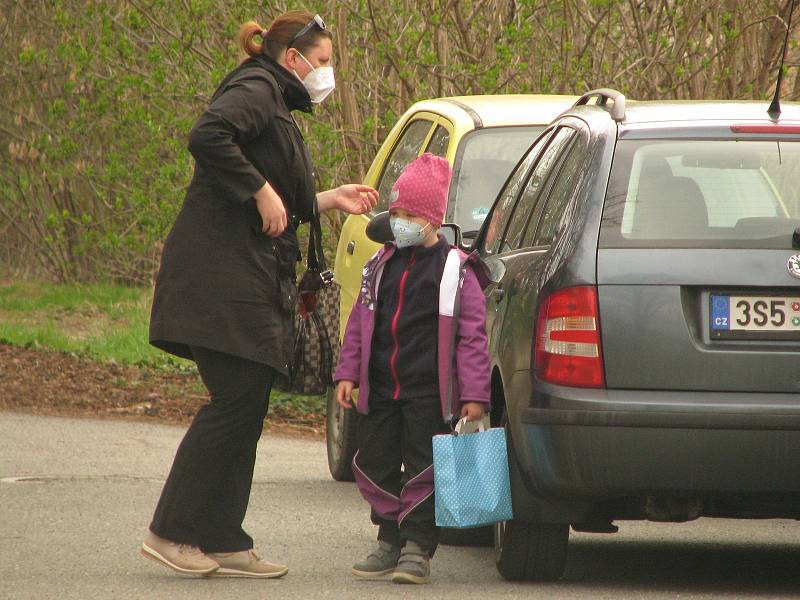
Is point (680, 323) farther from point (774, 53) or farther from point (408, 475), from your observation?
point (774, 53)

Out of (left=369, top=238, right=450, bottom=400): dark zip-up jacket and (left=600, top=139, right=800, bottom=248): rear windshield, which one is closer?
(left=600, top=139, right=800, bottom=248): rear windshield

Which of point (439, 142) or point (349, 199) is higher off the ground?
point (439, 142)

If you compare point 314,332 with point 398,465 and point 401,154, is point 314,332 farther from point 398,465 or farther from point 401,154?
point 401,154

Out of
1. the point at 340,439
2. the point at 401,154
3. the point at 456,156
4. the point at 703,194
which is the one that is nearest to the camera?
the point at 703,194

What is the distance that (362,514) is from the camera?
7523 mm

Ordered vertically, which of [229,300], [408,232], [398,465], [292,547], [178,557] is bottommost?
[292,547]

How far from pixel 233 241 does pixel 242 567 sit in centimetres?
112

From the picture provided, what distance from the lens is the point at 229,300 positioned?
552cm

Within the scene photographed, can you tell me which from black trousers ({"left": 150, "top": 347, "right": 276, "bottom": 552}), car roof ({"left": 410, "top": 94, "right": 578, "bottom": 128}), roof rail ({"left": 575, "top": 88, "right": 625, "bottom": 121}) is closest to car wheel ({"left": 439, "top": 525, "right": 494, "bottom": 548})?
black trousers ({"left": 150, "top": 347, "right": 276, "bottom": 552})

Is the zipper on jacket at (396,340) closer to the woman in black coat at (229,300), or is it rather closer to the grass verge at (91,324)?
the woman in black coat at (229,300)

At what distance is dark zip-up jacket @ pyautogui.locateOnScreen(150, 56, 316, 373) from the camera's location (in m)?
5.42

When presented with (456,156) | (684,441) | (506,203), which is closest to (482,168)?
(456,156)

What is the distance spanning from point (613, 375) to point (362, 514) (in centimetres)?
271

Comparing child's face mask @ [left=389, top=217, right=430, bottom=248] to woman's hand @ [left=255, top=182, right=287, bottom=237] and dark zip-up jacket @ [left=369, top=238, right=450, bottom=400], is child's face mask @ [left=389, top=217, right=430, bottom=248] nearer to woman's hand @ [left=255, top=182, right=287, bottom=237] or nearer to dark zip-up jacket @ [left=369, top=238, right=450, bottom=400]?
dark zip-up jacket @ [left=369, top=238, right=450, bottom=400]
